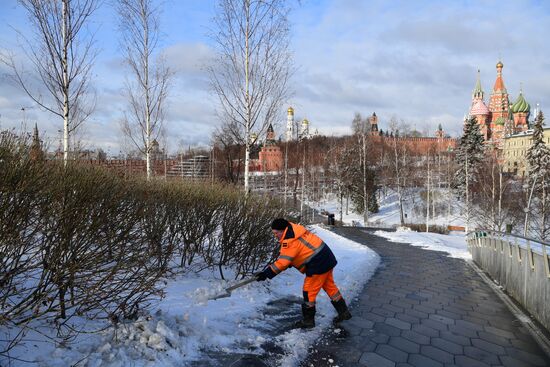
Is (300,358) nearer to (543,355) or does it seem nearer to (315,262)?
(315,262)

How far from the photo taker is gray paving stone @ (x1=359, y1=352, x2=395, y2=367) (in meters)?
4.28

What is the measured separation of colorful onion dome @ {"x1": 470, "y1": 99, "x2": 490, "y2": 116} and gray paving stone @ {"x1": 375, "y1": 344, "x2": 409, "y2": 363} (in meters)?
102

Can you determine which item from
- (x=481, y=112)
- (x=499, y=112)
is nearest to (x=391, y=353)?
(x=481, y=112)

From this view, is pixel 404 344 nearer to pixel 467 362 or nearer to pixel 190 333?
pixel 467 362

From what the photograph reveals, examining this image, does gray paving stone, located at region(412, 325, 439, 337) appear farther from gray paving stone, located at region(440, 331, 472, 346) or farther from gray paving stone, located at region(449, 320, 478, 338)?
gray paving stone, located at region(449, 320, 478, 338)

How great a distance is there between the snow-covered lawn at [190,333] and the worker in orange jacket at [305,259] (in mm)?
386

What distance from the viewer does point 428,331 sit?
17.8ft

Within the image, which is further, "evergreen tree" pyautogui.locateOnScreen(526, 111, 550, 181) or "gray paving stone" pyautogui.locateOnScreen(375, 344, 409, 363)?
"evergreen tree" pyautogui.locateOnScreen(526, 111, 550, 181)

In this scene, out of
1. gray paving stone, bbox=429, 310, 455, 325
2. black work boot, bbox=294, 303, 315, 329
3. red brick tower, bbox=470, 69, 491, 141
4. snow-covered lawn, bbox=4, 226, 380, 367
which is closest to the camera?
snow-covered lawn, bbox=4, 226, 380, 367

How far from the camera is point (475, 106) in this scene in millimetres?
95188

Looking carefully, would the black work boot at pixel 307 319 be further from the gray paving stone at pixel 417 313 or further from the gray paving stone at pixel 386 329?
the gray paving stone at pixel 417 313

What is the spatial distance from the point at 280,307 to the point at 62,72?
798 cm

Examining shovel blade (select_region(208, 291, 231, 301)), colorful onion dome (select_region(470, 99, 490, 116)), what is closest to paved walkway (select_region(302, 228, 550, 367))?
shovel blade (select_region(208, 291, 231, 301))

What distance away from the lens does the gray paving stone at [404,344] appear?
474 centimetres
